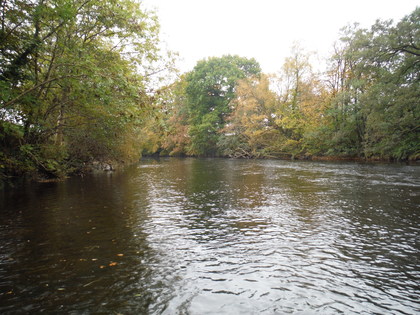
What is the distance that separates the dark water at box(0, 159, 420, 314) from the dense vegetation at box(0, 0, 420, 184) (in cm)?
417

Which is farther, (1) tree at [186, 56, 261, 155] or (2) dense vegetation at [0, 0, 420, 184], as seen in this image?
(1) tree at [186, 56, 261, 155]

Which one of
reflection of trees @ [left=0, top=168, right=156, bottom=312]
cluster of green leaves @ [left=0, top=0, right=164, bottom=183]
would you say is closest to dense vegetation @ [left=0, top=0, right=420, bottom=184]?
cluster of green leaves @ [left=0, top=0, right=164, bottom=183]

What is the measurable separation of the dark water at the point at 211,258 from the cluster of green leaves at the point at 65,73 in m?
3.92

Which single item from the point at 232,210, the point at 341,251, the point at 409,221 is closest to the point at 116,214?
the point at 232,210

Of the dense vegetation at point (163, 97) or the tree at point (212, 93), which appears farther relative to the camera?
the tree at point (212, 93)

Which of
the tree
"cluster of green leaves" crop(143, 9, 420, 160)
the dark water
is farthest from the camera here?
the tree

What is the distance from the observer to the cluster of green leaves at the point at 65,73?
8602mm

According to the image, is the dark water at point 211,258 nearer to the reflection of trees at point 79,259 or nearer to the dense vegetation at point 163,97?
the reflection of trees at point 79,259

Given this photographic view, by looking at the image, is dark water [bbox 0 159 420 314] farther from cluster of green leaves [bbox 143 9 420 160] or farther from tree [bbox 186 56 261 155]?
tree [bbox 186 56 261 155]

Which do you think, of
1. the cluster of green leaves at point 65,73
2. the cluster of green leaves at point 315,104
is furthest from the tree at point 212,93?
the cluster of green leaves at point 65,73

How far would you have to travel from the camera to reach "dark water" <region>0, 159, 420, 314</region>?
3.72m

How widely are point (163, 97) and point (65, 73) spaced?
13.4 ft

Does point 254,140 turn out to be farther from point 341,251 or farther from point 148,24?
point 341,251

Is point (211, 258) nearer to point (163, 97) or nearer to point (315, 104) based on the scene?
point (163, 97)
